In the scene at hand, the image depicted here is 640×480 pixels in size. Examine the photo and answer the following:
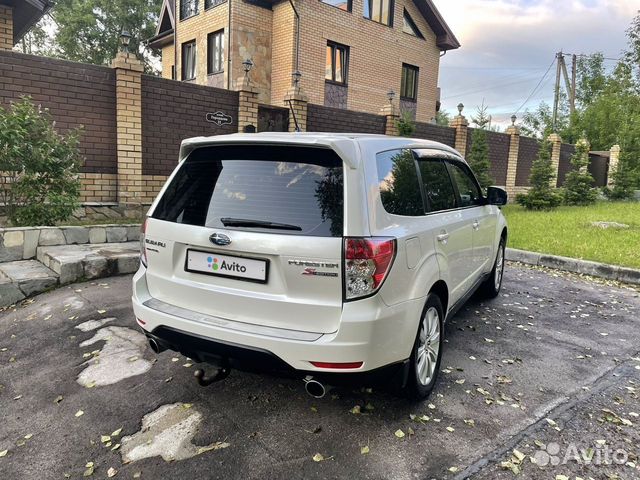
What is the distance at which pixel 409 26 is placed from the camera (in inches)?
816

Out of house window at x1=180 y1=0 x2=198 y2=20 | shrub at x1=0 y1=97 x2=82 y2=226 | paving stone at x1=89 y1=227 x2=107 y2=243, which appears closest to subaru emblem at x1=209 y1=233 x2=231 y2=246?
shrub at x1=0 y1=97 x2=82 y2=226

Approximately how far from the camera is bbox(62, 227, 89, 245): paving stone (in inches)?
256

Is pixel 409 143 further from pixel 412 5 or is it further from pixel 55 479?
pixel 412 5

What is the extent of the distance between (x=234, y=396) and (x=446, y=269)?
5.56 feet

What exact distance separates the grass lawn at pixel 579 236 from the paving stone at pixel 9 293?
7566 mm

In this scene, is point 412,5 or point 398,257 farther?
point 412,5

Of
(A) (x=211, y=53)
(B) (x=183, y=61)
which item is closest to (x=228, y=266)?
(A) (x=211, y=53)

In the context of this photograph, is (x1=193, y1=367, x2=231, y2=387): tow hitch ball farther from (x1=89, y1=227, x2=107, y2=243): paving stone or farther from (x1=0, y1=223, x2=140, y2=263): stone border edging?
(x1=89, y1=227, x2=107, y2=243): paving stone

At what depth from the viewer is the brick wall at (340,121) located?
38.5 ft

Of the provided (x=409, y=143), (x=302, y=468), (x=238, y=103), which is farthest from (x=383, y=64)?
(x=302, y=468)

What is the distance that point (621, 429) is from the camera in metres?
2.86

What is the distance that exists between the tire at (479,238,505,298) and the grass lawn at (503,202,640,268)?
2.61 m

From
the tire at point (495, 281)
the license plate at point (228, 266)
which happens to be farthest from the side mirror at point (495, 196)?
the license plate at point (228, 266)

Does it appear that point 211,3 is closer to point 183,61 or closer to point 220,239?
point 183,61
